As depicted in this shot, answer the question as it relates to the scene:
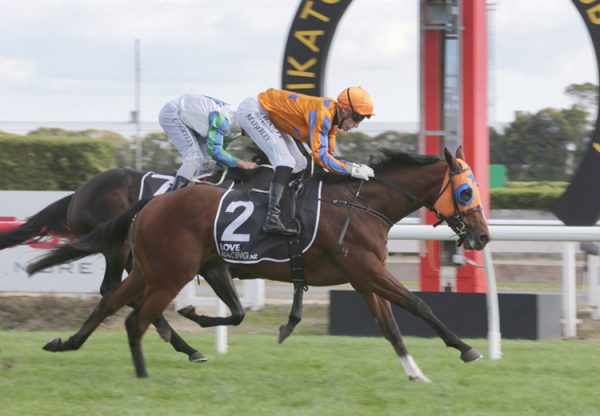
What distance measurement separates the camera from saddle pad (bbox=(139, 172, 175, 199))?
22.2 ft

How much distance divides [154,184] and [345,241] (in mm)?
1837

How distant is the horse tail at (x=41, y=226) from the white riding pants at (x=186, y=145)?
82cm

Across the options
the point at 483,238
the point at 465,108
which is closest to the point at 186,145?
the point at 483,238

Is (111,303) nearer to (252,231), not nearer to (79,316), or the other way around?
(252,231)

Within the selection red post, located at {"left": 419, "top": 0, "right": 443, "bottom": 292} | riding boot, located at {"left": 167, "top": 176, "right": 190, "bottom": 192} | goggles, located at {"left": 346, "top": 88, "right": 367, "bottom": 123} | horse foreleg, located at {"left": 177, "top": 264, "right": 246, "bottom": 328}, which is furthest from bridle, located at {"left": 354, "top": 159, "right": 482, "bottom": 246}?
red post, located at {"left": 419, "top": 0, "right": 443, "bottom": 292}

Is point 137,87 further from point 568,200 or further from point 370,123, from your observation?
point 568,200

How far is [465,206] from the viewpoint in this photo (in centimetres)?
547

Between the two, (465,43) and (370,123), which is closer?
(465,43)

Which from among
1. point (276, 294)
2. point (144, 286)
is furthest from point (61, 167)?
point (144, 286)

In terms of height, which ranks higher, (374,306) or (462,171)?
(462,171)

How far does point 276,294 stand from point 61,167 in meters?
3.87

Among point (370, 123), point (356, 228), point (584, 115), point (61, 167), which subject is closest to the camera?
point (356, 228)

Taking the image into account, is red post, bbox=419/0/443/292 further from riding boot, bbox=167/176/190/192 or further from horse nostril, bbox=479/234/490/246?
horse nostril, bbox=479/234/490/246

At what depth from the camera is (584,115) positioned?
2386 centimetres
